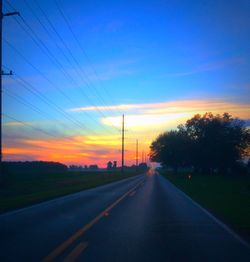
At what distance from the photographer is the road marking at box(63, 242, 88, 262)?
9039mm

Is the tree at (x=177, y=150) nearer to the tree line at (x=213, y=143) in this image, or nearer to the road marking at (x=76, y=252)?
the tree line at (x=213, y=143)

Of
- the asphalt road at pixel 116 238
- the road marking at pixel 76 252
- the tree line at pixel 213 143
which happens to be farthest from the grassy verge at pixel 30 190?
the tree line at pixel 213 143

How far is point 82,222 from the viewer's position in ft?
50.2

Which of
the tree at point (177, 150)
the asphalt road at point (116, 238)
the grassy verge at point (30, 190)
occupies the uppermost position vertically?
the tree at point (177, 150)

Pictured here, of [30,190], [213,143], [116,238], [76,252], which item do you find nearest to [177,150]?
[213,143]

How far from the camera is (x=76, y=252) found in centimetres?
978

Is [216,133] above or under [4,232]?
above

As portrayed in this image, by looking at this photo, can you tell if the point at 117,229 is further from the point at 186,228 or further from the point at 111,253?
the point at 111,253

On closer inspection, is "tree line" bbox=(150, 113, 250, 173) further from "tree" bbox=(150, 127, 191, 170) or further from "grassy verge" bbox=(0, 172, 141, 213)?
"grassy verge" bbox=(0, 172, 141, 213)

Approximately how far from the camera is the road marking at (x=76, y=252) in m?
9.04

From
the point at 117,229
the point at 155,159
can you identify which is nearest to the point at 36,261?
the point at 117,229

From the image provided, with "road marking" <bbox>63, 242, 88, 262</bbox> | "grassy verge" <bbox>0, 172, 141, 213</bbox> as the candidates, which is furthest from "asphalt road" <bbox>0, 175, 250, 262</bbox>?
"grassy verge" <bbox>0, 172, 141, 213</bbox>

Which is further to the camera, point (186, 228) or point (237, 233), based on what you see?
point (186, 228)

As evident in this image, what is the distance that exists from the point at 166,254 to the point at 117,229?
4.00 metres
